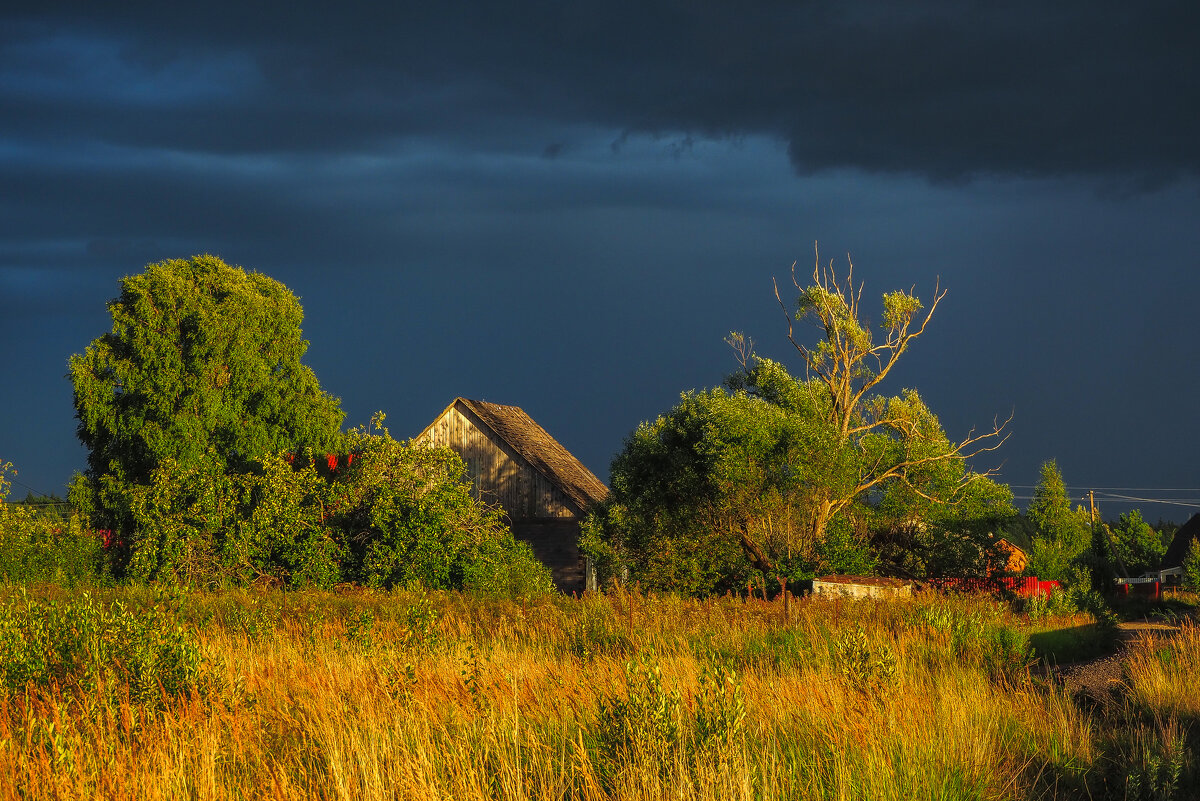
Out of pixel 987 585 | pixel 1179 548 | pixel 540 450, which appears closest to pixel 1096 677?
pixel 987 585

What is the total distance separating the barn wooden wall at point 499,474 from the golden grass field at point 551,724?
19214mm

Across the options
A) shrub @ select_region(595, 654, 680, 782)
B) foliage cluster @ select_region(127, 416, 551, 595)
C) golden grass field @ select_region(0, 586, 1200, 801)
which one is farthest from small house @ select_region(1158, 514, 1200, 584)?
shrub @ select_region(595, 654, 680, 782)

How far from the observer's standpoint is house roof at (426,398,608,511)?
3081 cm

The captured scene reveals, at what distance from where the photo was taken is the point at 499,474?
31.8m

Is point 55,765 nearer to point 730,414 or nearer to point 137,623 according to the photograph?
point 137,623

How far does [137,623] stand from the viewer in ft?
25.5

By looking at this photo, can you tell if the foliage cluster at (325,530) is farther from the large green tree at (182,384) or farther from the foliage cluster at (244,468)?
the large green tree at (182,384)

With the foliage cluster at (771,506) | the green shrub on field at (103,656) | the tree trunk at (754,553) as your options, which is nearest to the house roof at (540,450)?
the foliage cluster at (771,506)

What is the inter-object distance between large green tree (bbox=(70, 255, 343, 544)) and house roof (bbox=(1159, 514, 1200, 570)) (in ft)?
154

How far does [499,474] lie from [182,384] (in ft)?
34.4

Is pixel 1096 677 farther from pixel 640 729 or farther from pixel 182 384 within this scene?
pixel 182 384

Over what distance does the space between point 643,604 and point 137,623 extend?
813 centimetres

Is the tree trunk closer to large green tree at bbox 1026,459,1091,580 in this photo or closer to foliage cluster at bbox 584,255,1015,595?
foliage cluster at bbox 584,255,1015,595

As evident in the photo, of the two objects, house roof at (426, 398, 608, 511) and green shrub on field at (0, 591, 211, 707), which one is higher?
house roof at (426, 398, 608, 511)
